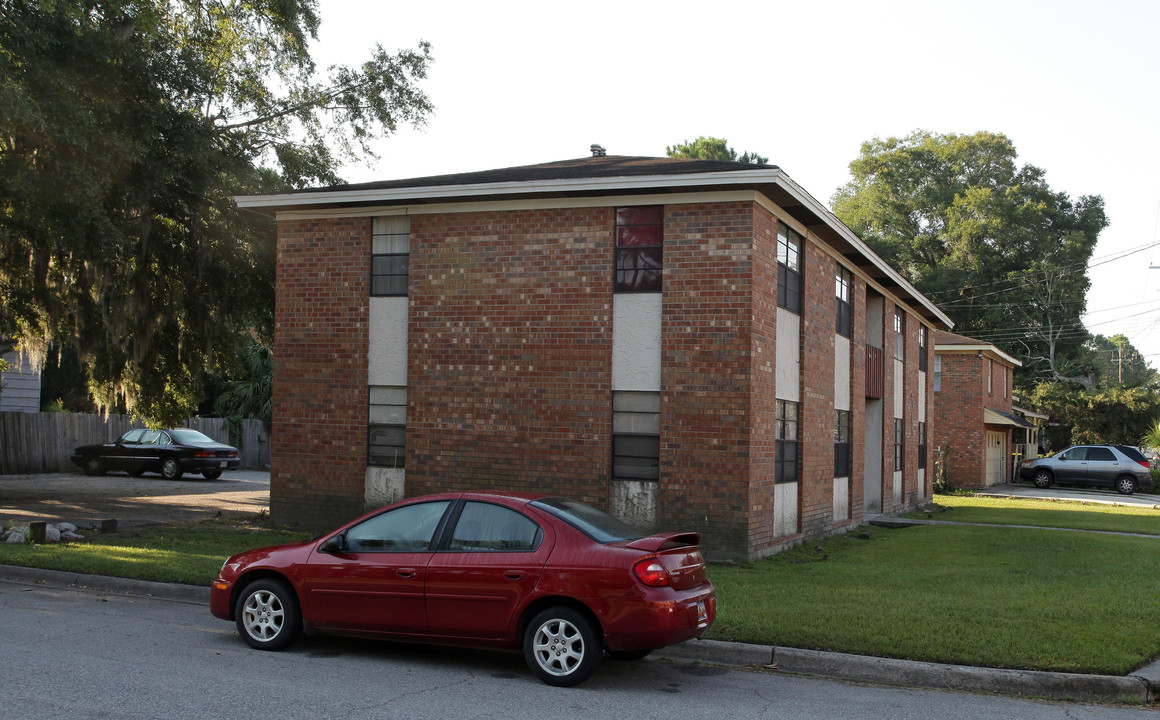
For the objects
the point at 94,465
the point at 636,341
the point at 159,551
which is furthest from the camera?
the point at 94,465

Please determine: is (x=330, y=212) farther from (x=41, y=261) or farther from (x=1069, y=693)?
(x=1069, y=693)

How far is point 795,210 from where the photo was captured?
15.4m

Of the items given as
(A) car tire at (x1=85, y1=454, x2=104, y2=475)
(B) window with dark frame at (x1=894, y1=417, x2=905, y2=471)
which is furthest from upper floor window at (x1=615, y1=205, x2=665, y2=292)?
(A) car tire at (x1=85, y1=454, x2=104, y2=475)

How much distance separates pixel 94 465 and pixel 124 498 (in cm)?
867

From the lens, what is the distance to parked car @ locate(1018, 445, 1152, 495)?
36281mm

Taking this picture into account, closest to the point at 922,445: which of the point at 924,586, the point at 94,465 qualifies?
the point at 924,586

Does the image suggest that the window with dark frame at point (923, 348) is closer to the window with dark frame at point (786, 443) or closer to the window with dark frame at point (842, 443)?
the window with dark frame at point (842, 443)

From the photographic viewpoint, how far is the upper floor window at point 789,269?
15.6 metres

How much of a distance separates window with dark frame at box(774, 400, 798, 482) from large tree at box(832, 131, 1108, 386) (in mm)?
44112

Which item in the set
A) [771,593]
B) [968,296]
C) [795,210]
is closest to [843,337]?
[795,210]

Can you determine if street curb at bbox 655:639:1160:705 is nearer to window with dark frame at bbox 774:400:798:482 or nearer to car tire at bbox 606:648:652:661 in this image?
car tire at bbox 606:648:652:661

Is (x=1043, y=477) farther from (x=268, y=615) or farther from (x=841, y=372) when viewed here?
(x=268, y=615)

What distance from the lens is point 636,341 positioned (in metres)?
14.4

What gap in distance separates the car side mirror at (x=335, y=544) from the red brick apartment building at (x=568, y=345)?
6508 millimetres
